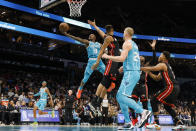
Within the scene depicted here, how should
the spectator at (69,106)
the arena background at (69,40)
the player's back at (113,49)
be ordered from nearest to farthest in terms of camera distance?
the player's back at (113,49)
the spectator at (69,106)
the arena background at (69,40)

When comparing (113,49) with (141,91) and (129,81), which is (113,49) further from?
(141,91)

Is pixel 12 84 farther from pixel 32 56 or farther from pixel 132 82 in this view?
pixel 132 82

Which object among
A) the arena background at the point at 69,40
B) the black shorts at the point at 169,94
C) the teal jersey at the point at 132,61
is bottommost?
the black shorts at the point at 169,94

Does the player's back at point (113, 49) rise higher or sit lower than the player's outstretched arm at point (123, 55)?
higher

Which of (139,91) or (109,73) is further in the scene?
(139,91)

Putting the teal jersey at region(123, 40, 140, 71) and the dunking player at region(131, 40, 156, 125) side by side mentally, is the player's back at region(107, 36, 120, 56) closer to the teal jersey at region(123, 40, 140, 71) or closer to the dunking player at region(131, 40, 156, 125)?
the teal jersey at region(123, 40, 140, 71)

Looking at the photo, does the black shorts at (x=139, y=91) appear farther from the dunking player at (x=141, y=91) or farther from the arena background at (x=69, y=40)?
the arena background at (x=69, y=40)

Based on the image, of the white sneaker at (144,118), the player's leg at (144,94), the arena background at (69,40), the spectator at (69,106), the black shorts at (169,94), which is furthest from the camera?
the arena background at (69,40)

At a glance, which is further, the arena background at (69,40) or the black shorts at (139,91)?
the arena background at (69,40)

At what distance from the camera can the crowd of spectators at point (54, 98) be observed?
46.6 feet

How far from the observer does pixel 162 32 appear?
3462 centimetres

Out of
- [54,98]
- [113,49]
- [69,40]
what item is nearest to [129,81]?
[113,49]

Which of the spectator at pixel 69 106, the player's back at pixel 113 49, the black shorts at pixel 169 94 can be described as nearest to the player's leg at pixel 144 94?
the black shorts at pixel 169 94

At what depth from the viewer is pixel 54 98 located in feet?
62.8
